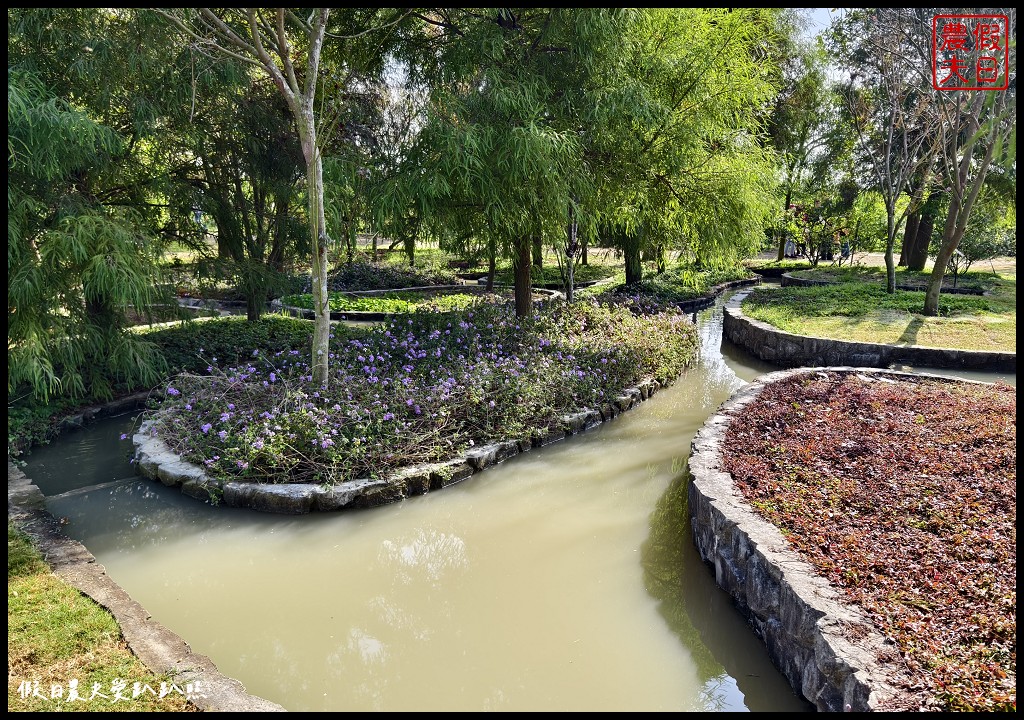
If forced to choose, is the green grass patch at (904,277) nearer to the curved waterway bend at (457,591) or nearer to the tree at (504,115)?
the tree at (504,115)

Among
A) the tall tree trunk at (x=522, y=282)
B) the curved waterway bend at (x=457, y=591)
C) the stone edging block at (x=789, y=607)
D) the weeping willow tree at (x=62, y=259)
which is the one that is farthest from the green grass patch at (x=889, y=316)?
the weeping willow tree at (x=62, y=259)

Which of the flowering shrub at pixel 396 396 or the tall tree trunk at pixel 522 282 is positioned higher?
the tall tree trunk at pixel 522 282

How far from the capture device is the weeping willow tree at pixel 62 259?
532 centimetres

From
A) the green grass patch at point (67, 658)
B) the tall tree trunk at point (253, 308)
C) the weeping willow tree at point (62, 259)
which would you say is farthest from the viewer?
the tall tree trunk at point (253, 308)

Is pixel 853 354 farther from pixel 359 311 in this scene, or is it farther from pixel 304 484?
pixel 359 311

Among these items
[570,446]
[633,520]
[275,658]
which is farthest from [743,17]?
[275,658]

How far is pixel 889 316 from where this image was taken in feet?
32.8

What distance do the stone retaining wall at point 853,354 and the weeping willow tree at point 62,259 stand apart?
7.78m

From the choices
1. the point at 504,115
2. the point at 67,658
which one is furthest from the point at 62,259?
the point at 504,115

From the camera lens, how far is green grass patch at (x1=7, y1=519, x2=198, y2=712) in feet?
8.07

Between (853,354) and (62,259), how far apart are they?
8802 millimetres

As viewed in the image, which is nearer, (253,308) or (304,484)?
(304,484)

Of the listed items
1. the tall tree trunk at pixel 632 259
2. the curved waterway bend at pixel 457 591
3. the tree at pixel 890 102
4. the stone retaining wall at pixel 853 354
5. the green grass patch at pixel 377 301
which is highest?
the tree at pixel 890 102

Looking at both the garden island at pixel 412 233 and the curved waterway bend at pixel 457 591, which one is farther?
the garden island at pixel 412 233
